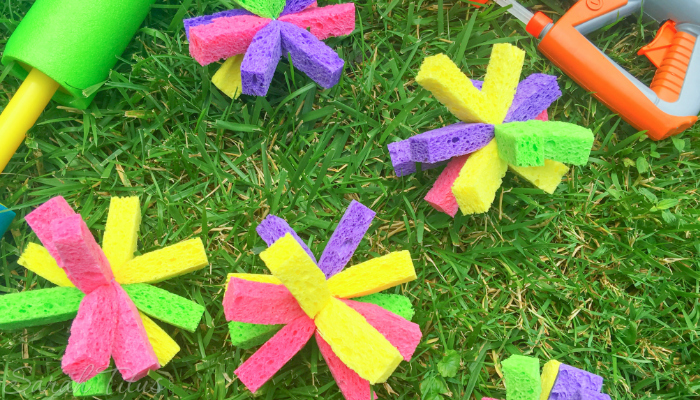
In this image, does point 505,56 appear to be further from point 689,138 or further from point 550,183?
point 689,138

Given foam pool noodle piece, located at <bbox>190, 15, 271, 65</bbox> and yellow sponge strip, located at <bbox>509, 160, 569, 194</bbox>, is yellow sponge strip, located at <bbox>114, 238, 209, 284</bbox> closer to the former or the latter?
foam pool noodle piece, located at <bbox>190, 15, 271, 65</bbox>

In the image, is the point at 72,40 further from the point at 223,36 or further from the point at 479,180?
the point at 479,180

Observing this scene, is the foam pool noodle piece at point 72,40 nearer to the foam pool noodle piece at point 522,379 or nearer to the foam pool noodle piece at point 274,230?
the foam pool noodle piece at point 274,230

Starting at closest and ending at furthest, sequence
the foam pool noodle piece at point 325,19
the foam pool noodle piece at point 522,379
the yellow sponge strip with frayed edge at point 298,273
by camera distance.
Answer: the yellow sponge strip with frayed edge at point 298,273, the foam pool noodle piece at point 522,379, the foam pool noodle piece at point 325,19

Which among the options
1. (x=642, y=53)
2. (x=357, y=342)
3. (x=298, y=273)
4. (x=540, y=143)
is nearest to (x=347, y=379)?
(x=357, y=342)

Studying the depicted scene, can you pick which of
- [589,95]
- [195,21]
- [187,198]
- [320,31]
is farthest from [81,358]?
[589,95]

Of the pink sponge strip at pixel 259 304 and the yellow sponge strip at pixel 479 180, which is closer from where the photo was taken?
the pink sponge strip at pixel 259 304

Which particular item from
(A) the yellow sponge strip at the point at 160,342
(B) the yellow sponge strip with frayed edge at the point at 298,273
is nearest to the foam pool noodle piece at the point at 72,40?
(A) the yellow sponge strip at the point at 160,342
